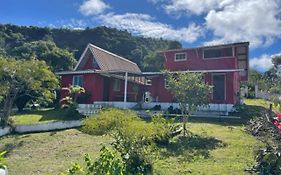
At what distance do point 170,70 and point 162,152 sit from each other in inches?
715

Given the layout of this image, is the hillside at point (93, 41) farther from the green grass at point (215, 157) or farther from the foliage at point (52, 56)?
the green grass at point (215, 157)

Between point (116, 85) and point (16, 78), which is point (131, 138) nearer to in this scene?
point (16, 78)

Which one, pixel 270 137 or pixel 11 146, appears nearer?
pixel 270 137

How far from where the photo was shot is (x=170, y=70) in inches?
1213

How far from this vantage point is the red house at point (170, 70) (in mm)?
26942

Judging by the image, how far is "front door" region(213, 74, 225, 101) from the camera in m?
27.2

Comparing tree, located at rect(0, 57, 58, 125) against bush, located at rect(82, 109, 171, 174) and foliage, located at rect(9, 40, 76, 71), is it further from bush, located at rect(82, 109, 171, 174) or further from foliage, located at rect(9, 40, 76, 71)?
foliage, located at rect(9, 40, 76, 71)

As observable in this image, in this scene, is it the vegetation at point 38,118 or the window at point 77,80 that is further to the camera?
the window at point 77,80

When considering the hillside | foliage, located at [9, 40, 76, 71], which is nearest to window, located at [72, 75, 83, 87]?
foliage, located at [9, 40, 76, 71]

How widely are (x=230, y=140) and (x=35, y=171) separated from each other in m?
9.01

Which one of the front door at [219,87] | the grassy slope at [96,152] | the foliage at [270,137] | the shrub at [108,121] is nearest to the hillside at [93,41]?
the front door at [219,87]

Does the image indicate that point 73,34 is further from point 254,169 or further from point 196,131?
point 254,169

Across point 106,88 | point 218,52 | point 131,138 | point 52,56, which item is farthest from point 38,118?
point 52,56

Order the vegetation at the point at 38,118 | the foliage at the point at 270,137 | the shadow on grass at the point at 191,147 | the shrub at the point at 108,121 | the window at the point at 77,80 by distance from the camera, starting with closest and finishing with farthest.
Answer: the foliage at the point at 270,137 < the shrub at the point at 108,121 < the shadow on grass at the point at 191,147 < the vegetation at the point at 38,118 < the window at the point at 77,80
